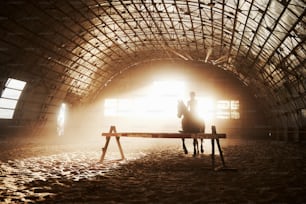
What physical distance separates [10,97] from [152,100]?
56.9 ft

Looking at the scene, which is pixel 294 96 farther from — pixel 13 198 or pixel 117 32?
pixel 13 198

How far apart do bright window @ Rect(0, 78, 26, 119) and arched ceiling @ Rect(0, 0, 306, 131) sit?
3.27ft

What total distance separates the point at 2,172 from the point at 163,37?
77.7 ft

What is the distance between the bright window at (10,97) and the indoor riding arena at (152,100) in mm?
129

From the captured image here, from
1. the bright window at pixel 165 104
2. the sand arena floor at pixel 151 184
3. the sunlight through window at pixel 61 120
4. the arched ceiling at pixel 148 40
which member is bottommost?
the sand arena floor at pixel 151 184

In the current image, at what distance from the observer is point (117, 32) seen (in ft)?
88.7

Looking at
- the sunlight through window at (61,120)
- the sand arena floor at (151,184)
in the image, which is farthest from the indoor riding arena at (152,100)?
the sunlight through window at (61,120)

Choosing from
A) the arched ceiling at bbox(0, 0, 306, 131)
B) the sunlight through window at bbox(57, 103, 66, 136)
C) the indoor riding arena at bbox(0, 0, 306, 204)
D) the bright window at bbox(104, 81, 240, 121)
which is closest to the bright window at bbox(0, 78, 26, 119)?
the indoor riding arena at bbox(0, 0, 306, 204)

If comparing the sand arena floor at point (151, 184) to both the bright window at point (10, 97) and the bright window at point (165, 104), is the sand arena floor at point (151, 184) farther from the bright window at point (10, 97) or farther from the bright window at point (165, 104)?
the bright window at point (165, 104)

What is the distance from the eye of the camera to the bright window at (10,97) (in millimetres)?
24469

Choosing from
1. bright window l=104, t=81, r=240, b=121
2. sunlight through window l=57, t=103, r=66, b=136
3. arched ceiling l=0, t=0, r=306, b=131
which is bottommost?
sunlight through window l=57, t=103, r=66, b=136

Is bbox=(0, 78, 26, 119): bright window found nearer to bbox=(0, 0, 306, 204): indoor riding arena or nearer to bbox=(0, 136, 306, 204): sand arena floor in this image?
bbox=(0, 0, 306, 204): indoor riding arena

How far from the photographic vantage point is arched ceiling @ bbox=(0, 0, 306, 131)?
18516 mm

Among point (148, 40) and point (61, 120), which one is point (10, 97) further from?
point (148, 40)
